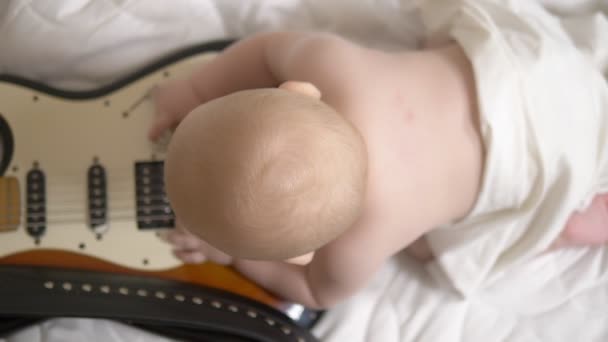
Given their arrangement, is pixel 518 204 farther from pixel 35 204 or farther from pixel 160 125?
pixel 35 204

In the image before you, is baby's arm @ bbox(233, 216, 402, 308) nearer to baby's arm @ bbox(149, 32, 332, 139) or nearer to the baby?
the baby

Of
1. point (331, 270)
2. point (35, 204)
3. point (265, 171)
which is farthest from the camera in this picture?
point (35, 204)

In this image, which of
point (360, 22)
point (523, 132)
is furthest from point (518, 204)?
point (360, 22)

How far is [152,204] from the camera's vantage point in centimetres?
86

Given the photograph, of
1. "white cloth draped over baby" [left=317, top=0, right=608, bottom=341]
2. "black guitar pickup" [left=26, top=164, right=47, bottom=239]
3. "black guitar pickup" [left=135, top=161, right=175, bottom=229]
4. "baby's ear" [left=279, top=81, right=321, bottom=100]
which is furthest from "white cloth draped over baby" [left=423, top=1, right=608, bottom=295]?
"black guitar pickup" [left=26, top=164, right=47, bottom=239]

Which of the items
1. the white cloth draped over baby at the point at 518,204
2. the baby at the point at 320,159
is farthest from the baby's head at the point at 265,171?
the white cloth draped over baby at the point at 518,204

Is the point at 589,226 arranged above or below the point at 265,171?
below

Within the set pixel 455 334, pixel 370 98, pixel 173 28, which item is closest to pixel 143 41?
pixel 173 28

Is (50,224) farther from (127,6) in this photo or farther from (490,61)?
(490,61)

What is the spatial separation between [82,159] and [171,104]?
0.16 metres

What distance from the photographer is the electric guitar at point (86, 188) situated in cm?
84

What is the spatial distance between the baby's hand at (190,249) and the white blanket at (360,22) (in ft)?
0.42

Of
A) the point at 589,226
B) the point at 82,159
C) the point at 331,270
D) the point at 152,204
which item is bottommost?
the point at 589,226

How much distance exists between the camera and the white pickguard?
2.78 ft
